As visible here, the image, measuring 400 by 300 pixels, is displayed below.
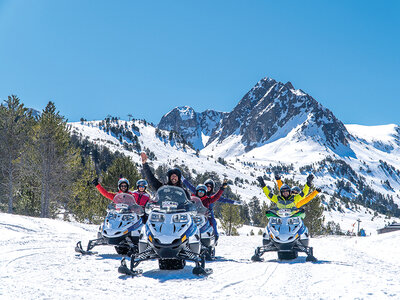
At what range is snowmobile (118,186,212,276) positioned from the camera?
7.54 metres

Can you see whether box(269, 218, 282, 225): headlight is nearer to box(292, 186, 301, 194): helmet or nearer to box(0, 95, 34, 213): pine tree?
box(292, 186, 301, 194): helmet

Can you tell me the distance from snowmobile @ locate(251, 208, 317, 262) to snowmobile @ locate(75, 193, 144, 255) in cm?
348

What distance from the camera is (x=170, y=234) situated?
7562mm

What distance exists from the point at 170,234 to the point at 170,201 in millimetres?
687

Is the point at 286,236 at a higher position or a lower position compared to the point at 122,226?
lower

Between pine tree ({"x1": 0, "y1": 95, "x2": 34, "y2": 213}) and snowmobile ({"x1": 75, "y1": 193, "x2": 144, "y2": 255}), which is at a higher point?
pine tree ({"x1": 0, "y1": 95, "x2": 34, "y2": 213})

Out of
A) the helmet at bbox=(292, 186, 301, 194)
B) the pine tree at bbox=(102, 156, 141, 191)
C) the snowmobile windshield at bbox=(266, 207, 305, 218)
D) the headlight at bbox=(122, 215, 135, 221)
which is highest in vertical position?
the pine tree at bbox=(102, 156, 141, 191)

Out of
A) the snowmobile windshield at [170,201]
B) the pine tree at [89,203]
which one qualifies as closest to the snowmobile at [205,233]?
the snowmobile windshield at [170,201]

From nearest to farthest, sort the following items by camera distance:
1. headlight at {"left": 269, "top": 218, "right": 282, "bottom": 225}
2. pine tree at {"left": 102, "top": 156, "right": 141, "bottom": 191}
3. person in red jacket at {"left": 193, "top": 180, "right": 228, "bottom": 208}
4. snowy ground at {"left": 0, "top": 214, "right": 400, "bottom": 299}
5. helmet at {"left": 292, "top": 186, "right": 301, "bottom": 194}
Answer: snowy ground at {"left": 0, "top": 214, "right": 400, "bottom": 299} → headlight at {"left": 269, "top": 218, "right": 282, "bottom": 225} → person in red jacket at {"left": 193, "top": 180, "right": 228, "bottom": 208} → helmet at {"left": 292, "top": 186, "right": 301, "bottom": 194} → pine tree at {"left": 102, "top": 156, "right": 141, "bottom": 191}

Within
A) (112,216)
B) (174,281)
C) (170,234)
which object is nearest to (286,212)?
(170,234)

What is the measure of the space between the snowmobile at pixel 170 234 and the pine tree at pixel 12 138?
27.4 meters

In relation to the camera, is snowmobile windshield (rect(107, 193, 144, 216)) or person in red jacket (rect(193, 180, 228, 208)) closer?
snowmobile windshield (rect(107, 193, 144, 216))

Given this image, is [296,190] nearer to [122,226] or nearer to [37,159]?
[122,226]

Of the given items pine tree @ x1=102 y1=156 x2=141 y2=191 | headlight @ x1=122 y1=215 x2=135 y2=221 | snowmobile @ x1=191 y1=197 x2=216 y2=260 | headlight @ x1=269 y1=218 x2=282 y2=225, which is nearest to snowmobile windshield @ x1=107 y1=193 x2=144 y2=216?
headlight @ x1=122 y1=215 x2=135 y2=221
